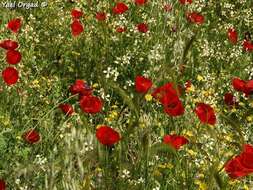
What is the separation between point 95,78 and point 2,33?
3.31 ft

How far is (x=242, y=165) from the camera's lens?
2127mm

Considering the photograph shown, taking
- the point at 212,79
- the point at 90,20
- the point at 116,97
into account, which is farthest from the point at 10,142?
the point at 90,20

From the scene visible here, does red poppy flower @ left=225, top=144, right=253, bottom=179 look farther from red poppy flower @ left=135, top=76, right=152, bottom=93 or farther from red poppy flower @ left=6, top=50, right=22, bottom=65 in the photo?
red poppy flower @ left=6, top=50, right=22, bottom=65

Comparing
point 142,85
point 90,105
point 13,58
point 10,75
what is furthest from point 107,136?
point 13,58

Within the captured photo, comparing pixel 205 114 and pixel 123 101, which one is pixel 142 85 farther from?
pixel 123 101

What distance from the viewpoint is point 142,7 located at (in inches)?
227

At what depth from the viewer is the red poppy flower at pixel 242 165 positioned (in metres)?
2.10

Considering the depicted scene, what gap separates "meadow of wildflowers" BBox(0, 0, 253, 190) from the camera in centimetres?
242

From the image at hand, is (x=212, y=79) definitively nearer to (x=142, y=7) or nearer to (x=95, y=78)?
(x=95, y=78)

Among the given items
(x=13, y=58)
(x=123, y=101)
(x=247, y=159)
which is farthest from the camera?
(x=123, y=101)

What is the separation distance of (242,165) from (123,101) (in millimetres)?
1649

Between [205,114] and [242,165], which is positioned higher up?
[205,114]

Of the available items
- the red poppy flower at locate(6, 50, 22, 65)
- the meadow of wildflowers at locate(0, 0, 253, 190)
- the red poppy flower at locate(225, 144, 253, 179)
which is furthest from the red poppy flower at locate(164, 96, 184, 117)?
the red poppy flower at locate(6, 50, 22, 65)

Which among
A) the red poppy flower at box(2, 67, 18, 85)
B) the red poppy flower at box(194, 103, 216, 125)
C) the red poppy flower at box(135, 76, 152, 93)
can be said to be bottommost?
the red poppy flower at box(194, 103, 216, 125)
